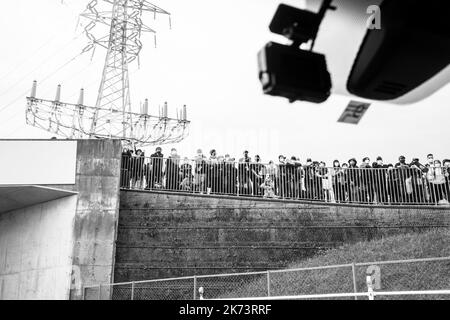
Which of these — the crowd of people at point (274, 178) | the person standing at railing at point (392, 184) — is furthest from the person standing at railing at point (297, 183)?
the person standing at railing at point (392, 184)

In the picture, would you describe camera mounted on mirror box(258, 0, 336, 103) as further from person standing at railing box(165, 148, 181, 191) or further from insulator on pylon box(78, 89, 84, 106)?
insulator on pylon box(78, 89, 84, 106)

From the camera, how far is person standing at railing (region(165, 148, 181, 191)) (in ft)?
59.6

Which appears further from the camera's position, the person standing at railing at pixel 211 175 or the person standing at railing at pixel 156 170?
the person standing at railing at pixel 156 170

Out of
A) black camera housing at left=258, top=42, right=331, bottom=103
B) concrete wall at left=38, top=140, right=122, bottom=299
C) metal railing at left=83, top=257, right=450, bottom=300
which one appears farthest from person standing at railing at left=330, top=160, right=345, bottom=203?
black camera housing at left=258, top=42, right=331, bottom=103

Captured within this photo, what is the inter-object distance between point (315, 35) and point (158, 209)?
51.4 ft

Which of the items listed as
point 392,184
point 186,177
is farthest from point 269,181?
point 392,184

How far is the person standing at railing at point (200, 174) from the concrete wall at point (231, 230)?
49 cm

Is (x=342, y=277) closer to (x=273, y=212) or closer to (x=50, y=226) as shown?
(x=273, y=212)

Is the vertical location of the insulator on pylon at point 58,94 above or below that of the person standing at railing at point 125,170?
above

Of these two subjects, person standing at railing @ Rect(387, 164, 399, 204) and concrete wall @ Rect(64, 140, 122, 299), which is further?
person standing at railing @ Rect(387, 164, 399, 204)

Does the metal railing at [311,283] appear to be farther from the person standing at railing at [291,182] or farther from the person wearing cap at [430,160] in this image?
the person wearing cap at [430,160]

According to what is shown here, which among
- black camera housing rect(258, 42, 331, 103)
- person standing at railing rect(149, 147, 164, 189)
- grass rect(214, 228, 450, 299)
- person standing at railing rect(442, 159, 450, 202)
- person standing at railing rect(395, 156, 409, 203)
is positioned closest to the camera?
black camera housing rect(258, 42, 331, 103)

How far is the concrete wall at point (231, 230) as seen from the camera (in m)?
16.9

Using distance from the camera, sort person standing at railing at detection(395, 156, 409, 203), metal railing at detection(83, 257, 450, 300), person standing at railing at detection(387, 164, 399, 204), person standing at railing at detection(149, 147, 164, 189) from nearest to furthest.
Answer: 1. metal railing at detection(83, 257, 450, 300)
2. person standing at railing at detection(395, 156, 409, 203)
3. person standing at railing at detection(387, 164, 399, 204)
4. person standing at railing at detection(149, 147, 164, 189)
